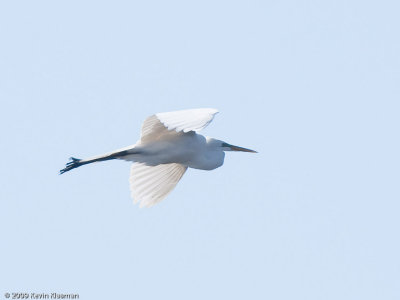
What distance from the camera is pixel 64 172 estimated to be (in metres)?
9.57

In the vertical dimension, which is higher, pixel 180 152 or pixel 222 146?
pixel 222 146

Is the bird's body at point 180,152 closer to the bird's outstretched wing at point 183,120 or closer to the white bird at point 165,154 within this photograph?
the white bird at point 165,154

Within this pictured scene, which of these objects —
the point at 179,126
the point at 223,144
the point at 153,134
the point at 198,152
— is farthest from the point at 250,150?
the point at 179,126

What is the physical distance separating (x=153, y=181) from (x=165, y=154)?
965mm

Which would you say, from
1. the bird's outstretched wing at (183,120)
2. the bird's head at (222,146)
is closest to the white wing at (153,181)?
the bird's head at (222,146)

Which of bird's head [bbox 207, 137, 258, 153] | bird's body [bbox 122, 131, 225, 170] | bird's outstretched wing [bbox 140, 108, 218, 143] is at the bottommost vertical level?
bird's outstretched wing [bbox 140, 108, 218, 143]

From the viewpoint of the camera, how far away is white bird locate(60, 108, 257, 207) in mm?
8062

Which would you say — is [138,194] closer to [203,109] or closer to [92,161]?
[92,161]

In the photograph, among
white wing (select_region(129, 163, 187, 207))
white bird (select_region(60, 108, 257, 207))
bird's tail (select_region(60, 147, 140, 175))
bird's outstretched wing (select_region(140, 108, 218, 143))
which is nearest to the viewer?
bird's outstretched wing (select_region(140, 108, 218, 143))

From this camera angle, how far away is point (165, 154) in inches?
367

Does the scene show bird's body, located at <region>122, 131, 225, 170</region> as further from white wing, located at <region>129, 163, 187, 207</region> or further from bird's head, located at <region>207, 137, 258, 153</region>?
white wing, located at <region>129, 163, 187, 207</region>

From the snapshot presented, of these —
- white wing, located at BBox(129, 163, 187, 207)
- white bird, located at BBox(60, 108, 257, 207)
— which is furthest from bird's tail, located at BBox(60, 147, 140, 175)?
white wing, located at BBox(129, 163, 187, 207)

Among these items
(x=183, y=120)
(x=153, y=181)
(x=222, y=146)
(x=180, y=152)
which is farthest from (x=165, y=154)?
(x=183, y=120)

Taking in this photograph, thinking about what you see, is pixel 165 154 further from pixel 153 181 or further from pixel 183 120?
pixel 183 120
